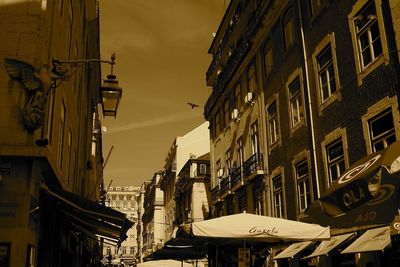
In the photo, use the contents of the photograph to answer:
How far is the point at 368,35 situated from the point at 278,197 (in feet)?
27.9

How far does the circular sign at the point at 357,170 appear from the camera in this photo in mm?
5562

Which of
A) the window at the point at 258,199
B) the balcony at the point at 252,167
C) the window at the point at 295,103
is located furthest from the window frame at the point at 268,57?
the window at the point at 258,199

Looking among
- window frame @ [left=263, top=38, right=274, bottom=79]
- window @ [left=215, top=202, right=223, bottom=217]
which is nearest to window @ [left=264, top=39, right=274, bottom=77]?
window frame @ [left=263, top=38, right=274, bottom=79]

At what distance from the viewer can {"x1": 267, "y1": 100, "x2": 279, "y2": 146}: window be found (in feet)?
64.3

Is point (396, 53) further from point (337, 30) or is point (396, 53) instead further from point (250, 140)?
point (250, 140)

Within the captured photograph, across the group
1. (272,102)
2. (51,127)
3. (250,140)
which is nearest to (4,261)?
(51,127)

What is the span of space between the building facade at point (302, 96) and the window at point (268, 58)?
0.15 ft

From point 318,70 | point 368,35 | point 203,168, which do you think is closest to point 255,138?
point 318,70

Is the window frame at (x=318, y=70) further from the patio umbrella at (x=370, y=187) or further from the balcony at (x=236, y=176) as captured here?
the balcony at (x=236, y=176)

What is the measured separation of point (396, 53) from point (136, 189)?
426 feet

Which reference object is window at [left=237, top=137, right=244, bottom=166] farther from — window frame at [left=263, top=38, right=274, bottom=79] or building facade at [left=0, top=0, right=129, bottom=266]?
building facade at [left=0, top=0, right=129, bottom=266]

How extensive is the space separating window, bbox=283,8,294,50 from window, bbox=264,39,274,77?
5.47ft

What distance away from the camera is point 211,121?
104ft

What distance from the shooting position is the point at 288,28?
18578 mm
